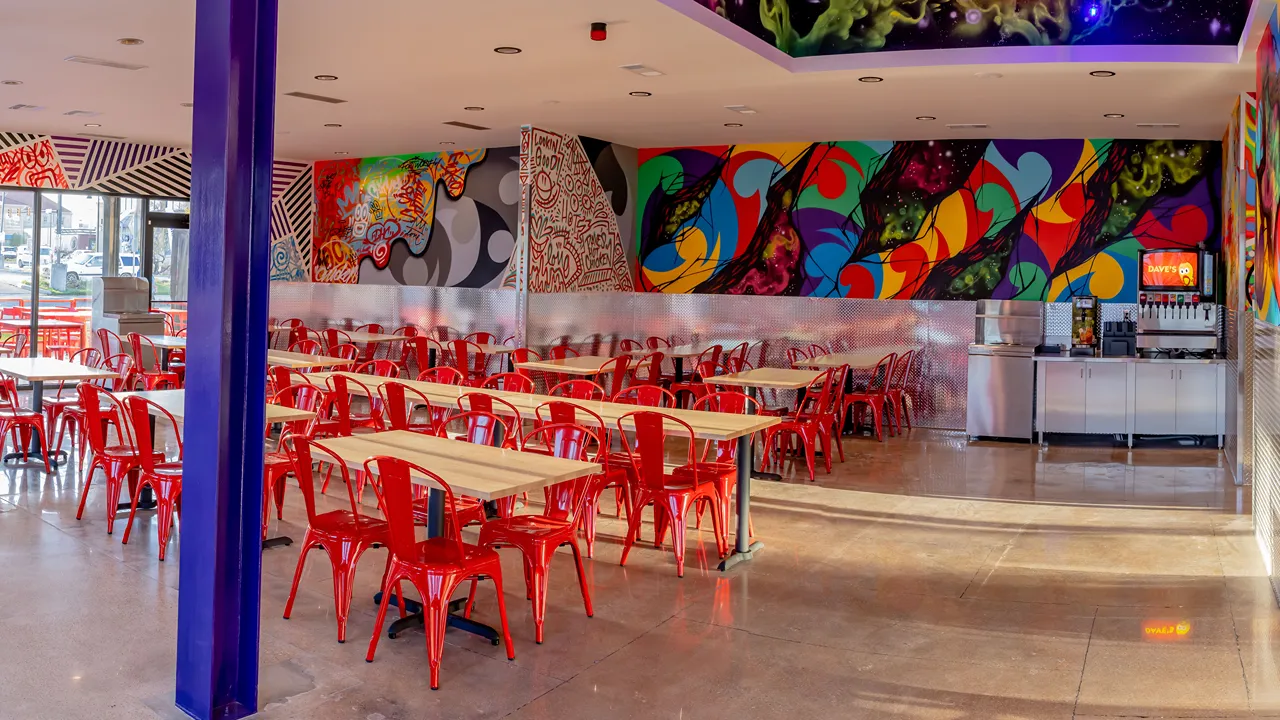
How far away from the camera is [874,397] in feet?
32.2

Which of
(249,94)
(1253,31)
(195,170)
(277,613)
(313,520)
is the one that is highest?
(1253,31)

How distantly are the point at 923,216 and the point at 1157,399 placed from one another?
3048 mm

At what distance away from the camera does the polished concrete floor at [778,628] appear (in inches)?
150

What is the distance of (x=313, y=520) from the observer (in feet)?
14.9

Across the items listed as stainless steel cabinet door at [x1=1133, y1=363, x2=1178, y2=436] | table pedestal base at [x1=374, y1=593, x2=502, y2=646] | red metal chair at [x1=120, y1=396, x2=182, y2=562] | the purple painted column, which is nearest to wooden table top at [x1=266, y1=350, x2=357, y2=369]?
red metal chair at [x1=120, y1=396, x2=182, y2=562]

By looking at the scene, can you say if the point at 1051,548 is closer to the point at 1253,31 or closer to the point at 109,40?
the point at 1253,31

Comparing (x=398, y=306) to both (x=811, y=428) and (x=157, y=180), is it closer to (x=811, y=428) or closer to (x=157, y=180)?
(x=157, y=180)

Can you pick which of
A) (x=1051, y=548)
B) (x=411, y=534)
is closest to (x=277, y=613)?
(x=411, y=534)

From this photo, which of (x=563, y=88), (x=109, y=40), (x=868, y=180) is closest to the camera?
(x=109, y=40)

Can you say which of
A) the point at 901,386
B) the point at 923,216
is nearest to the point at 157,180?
the point at 923,216

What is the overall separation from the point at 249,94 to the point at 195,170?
33cm

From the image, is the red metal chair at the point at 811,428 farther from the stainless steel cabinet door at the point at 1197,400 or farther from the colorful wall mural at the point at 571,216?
the colorful wall mural at the point at 571,216

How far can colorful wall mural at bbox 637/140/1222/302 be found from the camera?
10.7 metres

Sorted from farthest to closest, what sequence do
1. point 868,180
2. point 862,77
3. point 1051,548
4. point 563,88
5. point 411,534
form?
point 868,180
point 563,88
point 862,77
point 1051,548
point 411,534
